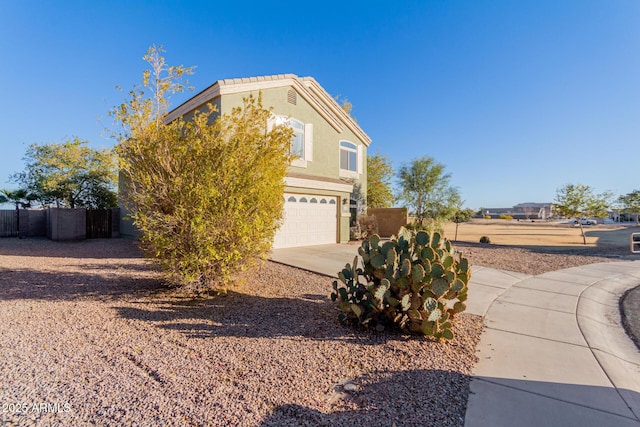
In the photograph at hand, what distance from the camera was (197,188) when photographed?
5184 millimetres

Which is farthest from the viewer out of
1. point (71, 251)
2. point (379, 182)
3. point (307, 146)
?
point (379, 182)

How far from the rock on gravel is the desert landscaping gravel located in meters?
0.01

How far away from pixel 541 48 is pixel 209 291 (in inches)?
599

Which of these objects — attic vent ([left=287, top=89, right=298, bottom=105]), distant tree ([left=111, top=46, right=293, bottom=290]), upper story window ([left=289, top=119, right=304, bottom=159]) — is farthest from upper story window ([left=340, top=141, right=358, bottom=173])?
distant tree ([left=111, top=46, right=293, bottom=290])

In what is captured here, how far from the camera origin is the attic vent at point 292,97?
13528mm

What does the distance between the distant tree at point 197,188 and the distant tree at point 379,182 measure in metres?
22.6

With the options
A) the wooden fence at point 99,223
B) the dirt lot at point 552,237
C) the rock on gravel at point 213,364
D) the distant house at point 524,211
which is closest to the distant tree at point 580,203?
the dirt lot at point 552,237

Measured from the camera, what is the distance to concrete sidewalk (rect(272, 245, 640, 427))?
9.16 feet

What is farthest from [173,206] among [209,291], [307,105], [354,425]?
[307,105]

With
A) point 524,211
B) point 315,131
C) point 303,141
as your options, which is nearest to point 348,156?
point 315,131

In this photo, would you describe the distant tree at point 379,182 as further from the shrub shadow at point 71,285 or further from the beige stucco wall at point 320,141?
the shrub shadow at point 71,285

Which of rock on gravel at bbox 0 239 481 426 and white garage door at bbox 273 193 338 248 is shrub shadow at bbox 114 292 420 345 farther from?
white garage door at bbox 273 193 338 248

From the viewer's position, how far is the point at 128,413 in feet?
8.42

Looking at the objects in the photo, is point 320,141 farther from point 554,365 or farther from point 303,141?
point 554,365
